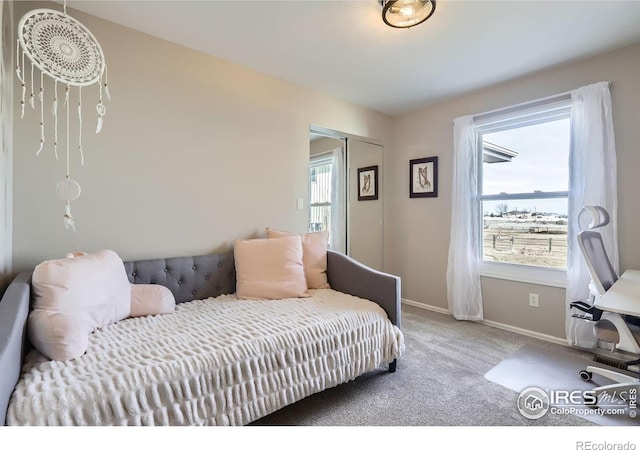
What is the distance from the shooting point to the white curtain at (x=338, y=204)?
317 centimetres

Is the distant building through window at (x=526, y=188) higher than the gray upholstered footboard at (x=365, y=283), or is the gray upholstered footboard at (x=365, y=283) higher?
the distant building through window at (x=526, y=188)

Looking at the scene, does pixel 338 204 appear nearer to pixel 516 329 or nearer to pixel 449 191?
pixel 449 191

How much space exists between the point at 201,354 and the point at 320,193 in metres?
2.08

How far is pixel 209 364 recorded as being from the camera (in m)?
1.26

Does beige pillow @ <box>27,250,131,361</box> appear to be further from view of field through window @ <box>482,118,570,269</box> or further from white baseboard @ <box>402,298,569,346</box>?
view of field through window @ <box>482,118,570,269</box>

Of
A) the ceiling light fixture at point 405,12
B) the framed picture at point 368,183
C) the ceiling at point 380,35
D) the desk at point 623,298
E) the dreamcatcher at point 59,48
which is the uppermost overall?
the ceiling at point 380,35

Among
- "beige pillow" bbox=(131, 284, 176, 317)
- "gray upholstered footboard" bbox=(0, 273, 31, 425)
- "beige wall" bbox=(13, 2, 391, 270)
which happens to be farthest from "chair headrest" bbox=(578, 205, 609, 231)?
"gray upholstered footboard" bbox=(0, 273, 31, 425)

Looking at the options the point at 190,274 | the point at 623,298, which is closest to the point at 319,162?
the point at 190,274

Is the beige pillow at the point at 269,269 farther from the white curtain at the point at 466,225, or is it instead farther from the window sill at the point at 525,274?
the window sill at the point at 525,274

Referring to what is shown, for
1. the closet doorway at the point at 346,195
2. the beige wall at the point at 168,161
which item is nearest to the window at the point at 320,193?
the closet doorway at the point at 346,195

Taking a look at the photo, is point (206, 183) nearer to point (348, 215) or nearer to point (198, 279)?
point (198, 279)

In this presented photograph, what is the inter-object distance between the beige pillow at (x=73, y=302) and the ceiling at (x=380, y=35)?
5.15 ft

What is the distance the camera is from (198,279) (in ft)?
7.01
